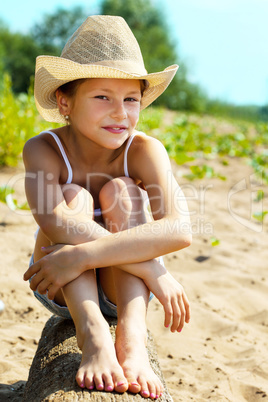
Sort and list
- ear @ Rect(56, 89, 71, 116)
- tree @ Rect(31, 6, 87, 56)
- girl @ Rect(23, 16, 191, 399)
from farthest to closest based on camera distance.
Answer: tree @ Rect(31, 6, 87, 56) < ear @ Rect(56, 89, 71, 116) < girl @ Rect(23, 16, 191, 399)

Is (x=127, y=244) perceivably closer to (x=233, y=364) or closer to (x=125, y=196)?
(x=125, y=196)

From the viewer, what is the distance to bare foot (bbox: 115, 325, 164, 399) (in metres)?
1.47

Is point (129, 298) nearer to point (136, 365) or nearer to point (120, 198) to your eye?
point (136, 365)

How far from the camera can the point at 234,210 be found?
178 inches

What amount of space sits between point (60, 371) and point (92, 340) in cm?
17

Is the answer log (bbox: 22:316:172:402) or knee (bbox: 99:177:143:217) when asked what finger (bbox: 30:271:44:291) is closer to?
log (bbox: 22:316:172:402)

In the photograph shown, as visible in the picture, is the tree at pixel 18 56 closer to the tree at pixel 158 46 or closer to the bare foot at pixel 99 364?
the tree at pixel 158 46

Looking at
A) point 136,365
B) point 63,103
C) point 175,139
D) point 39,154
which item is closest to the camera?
point 136,365

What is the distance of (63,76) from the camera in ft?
6.37

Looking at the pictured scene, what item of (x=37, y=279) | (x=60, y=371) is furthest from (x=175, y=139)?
(x=60, y=371)

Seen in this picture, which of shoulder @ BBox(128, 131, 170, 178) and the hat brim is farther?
shoulder @ BBox(128, 131, 170, 178)

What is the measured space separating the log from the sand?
0.24 metres

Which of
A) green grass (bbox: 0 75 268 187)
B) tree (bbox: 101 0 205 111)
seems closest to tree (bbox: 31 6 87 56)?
tree (bbox: 101 0 205 111)

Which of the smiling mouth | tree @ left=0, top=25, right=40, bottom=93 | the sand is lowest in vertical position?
the sand
